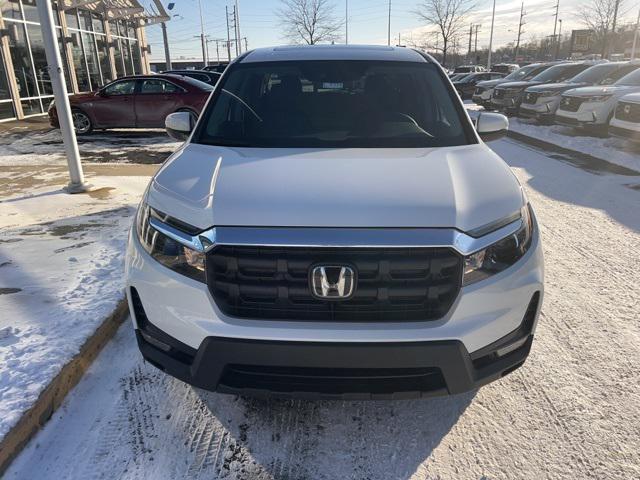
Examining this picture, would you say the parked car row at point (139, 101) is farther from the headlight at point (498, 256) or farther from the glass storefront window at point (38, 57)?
the headlight at point (498, 256)

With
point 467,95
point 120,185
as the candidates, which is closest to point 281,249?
point 120,185

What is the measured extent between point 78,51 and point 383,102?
836 inches

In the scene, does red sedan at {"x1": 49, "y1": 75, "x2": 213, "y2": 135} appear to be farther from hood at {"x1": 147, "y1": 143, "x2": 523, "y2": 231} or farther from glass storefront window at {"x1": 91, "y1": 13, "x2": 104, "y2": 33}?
glass storefront window at {"x1": 91, "y1": 13, "x2": 104, "y2": 33}

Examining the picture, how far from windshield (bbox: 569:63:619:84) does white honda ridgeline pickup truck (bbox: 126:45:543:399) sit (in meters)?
13.8

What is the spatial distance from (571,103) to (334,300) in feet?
39.3

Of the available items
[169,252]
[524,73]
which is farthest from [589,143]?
[169,252]

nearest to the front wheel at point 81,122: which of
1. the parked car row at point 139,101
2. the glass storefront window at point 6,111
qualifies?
the parked car row at point 139,101

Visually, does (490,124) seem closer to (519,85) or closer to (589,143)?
(589,143)

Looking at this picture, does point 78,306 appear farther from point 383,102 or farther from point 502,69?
point 502,69

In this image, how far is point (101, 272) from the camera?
12.8ft

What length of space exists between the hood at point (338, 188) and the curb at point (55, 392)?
1.12 metres

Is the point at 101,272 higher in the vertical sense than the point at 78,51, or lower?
lower

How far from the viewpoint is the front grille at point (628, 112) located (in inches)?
371

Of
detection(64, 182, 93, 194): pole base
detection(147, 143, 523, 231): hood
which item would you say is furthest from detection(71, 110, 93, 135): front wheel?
detection(147, 143, 523, 231): hood
